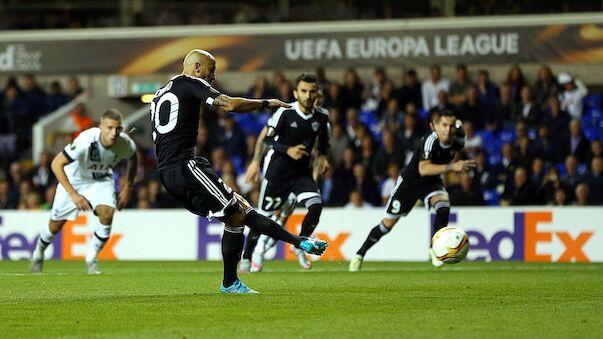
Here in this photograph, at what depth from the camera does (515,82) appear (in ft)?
75.2

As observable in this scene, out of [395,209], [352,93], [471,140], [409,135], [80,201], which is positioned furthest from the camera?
[352,93]

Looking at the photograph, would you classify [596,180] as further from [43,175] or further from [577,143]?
[43,175]

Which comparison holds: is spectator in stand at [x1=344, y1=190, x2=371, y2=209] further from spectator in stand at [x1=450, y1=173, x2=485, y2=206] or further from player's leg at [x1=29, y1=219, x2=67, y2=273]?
player's leg at [x1=29, y1=219, x2=67, y2=273]

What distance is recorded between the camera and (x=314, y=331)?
7742mm

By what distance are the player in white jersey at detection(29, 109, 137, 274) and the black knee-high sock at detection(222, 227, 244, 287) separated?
4.11 metres

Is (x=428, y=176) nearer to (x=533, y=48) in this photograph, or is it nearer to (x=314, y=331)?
(x=314, y=331)

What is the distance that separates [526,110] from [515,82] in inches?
28.6

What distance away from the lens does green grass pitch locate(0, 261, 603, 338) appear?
25.6 ft

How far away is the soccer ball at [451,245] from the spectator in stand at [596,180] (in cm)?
775

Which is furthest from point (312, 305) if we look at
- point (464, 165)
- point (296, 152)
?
point (296, 152)

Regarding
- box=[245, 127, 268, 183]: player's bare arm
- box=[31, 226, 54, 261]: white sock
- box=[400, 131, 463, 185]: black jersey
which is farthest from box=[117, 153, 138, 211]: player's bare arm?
box=[400, 131, 463, 185]: black jersey

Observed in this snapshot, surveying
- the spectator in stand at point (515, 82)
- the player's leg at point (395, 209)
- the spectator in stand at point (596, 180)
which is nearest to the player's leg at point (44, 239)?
the player's leg at point (395, 209)

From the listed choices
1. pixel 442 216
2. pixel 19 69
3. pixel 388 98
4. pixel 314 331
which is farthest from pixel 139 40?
pixel 314 331

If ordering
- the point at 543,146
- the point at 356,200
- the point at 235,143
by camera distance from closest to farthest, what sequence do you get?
1. the point at 356,200
2. the point at 543,146
3. the point at 235,143
